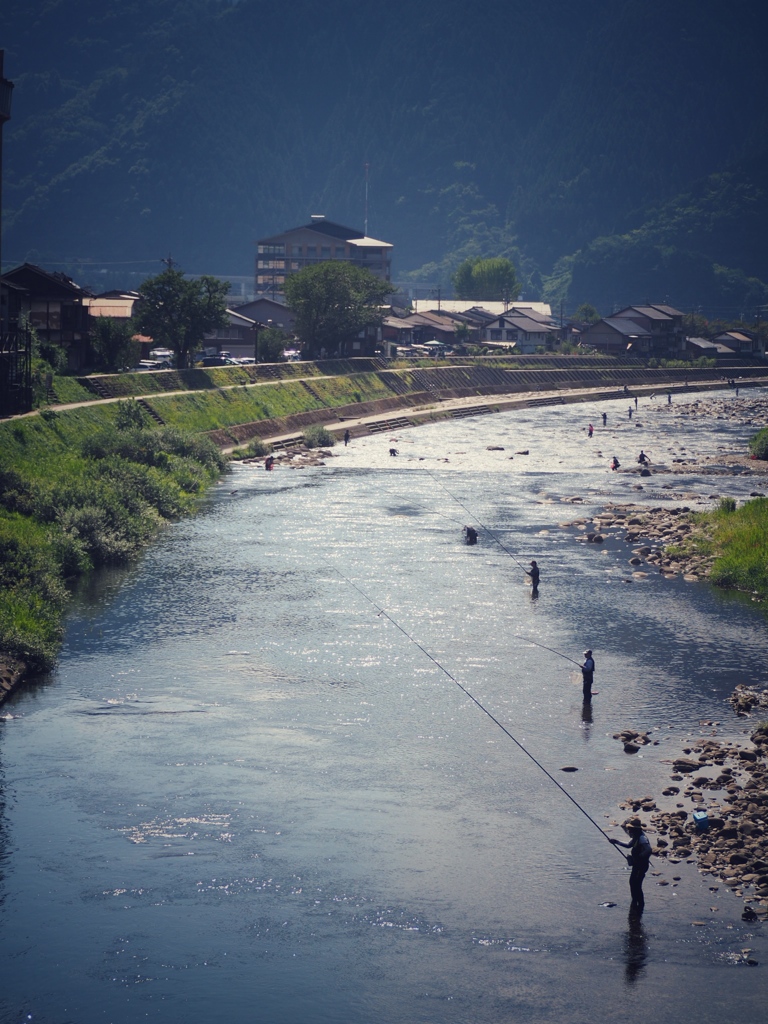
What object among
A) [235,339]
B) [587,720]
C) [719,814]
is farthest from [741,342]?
[719,814]

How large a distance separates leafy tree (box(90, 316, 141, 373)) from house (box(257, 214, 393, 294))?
111 meters

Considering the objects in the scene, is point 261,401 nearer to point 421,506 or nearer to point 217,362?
point 217,362

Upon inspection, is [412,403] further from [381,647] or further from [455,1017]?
→ [455,1017]

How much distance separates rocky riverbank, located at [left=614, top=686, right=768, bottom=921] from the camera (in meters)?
22.5

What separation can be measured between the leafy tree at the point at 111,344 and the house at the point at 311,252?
364 feet

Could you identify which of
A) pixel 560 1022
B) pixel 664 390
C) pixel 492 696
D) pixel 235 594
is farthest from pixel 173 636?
pixel 664 390

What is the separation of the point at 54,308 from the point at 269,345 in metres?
30.4

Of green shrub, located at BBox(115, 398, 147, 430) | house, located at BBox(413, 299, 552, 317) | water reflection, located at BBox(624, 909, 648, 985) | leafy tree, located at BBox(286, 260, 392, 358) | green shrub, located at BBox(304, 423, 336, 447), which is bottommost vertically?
water reflection, located at BBox(624, 909, 648, 985)

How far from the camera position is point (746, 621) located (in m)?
40.4

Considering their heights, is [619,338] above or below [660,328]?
below

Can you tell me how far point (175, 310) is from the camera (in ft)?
277

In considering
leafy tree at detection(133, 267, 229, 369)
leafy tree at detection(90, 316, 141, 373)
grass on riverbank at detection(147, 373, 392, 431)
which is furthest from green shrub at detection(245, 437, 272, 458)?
leafy tree at detection(133, 267, 229, 369)

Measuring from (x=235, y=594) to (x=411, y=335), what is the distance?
10799 centimetres

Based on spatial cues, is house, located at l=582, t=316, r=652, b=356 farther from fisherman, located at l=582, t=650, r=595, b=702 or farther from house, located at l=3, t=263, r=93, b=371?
fisherman, located at l=582, t=650, r=595, b=702
